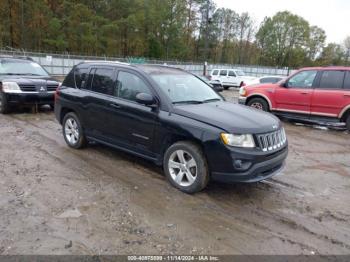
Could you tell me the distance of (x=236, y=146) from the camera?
3.97 meters

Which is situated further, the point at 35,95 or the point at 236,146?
the point at 35,95

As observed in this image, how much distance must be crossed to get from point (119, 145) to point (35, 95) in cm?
536

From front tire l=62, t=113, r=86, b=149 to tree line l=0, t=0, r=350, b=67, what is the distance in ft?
85.5

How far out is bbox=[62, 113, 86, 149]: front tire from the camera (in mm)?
6022

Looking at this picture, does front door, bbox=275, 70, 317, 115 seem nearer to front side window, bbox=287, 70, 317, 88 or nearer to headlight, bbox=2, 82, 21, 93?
front side window, bbox=287, 70, 317, 88

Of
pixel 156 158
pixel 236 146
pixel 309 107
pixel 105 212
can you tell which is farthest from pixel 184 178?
pixel 309 107

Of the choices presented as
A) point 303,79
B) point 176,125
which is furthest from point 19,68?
point 303,79

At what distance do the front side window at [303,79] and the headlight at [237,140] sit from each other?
255 inches

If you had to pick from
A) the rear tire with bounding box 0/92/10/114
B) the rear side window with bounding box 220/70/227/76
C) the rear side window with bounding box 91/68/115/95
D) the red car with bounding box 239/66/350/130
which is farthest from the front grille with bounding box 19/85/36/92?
the rear side window with bounding box 220/70/227/76

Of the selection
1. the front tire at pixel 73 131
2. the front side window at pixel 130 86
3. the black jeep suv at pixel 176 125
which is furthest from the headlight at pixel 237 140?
the front tire at pixel 73 131

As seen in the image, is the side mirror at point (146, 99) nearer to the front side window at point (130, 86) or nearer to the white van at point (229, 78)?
the front side window at point (130, 86)

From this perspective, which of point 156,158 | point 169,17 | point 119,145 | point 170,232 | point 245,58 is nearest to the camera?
point 170,232

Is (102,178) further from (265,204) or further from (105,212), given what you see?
(265,204)

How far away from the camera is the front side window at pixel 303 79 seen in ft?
31.1
